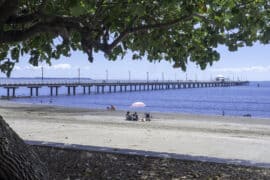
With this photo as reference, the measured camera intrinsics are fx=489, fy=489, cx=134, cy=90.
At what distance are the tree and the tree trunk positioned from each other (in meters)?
0.02

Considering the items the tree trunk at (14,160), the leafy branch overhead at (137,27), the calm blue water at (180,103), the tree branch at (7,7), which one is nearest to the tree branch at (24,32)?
the leafy branch overhead at (137,27)

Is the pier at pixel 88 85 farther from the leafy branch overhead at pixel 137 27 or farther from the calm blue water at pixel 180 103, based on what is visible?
the leafy branch overhead at pixel 137 27

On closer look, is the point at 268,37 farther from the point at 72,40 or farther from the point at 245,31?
the point at 72,40

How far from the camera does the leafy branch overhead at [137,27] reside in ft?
20.9

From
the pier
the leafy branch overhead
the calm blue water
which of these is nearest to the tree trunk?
the leafy branch overhead

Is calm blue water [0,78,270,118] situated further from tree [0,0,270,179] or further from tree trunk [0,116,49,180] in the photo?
tree trunk [0,116,49,180]

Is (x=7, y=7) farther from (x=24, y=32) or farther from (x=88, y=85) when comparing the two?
(x=88, y=85)

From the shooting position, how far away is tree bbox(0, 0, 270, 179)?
6324mm

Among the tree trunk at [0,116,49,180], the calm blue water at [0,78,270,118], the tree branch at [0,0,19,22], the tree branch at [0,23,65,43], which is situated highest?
the tree branch at [0,0,19,22]

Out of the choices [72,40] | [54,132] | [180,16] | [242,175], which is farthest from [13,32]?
[54,132]

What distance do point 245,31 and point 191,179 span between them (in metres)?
2.34

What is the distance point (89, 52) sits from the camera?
302 inches

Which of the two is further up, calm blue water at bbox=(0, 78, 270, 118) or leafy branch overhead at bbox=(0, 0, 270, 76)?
leafy branch overhead at bbox=(0, 0, 270, 76)

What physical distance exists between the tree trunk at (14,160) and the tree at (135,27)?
2cm
